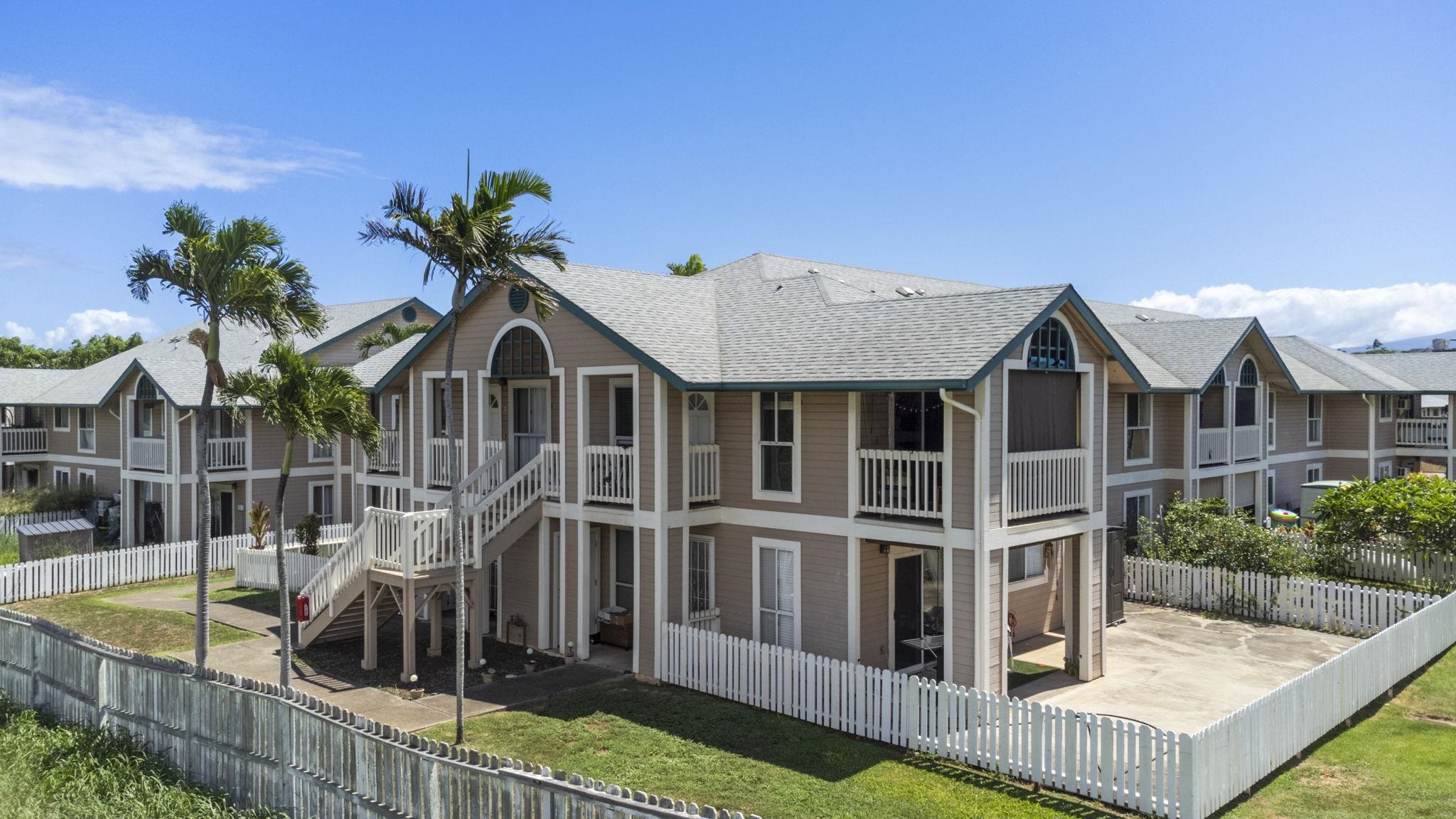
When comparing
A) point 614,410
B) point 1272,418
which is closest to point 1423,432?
point 1272,418

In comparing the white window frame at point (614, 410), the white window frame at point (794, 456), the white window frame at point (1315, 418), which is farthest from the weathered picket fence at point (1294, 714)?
the white window frame at point (1315, 418)

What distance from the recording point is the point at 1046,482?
1595 centimetres

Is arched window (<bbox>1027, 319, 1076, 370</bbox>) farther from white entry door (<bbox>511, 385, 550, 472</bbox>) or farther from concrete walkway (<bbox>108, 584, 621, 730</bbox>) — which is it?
white entry door (<bbox>511, 385, 550, 472</bbox>)

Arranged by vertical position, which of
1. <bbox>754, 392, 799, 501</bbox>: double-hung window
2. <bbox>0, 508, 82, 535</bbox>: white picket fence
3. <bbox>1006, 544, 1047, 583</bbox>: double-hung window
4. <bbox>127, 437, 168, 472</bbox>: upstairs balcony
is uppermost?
<bbox>754, 392, 799, 501</bbox>: double-hung window

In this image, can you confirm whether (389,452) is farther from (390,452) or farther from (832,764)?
(832,764)

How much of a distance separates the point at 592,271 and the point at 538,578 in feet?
21.2

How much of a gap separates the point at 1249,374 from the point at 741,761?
75.7 feet

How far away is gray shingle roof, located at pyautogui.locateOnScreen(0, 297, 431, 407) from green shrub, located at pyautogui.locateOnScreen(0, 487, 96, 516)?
10.6ft

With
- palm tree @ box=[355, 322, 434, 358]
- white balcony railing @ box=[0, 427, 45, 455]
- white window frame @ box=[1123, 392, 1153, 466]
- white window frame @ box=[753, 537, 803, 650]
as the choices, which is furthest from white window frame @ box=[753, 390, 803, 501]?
white balcony railing @ box=[0, 427, 45, 455]

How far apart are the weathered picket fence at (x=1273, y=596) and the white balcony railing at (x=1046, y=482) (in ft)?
29.0

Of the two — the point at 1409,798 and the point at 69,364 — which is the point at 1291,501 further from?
the point at 69,364

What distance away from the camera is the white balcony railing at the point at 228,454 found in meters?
31.5

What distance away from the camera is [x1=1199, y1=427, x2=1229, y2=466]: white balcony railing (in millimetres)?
27578

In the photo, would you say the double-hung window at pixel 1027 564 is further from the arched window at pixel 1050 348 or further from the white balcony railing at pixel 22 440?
the white balcony railing at pixel 22 440
